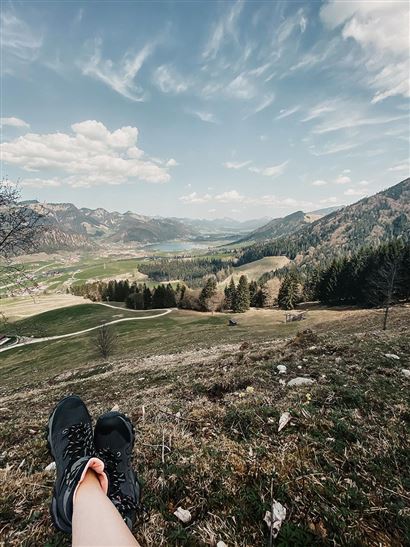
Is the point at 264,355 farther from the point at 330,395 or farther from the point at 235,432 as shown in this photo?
the point at 235,432

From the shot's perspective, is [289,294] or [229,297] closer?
[289,294]

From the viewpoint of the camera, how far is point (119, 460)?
4.09 m

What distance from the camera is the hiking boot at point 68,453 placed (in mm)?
3152

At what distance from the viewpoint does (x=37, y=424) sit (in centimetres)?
718

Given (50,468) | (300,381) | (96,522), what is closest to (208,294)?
(300,381)

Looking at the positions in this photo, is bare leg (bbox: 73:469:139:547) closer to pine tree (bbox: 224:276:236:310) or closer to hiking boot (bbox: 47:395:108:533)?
hiking boot (bbox: 47:395:108:533)

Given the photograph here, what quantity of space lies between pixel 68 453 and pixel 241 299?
81.0 meters

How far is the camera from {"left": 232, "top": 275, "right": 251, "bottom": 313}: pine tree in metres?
83.4

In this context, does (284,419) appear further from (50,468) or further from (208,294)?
(208,294)

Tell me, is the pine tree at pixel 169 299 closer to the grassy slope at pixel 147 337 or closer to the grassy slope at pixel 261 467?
the grassy slope at pixel 147 337

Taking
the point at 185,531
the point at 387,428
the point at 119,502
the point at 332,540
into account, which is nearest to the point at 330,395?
the point at 387,428

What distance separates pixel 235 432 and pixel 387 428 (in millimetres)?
2589

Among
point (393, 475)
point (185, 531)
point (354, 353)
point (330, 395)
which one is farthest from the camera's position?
point (354, 353)

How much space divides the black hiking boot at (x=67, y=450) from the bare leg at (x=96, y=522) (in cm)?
14
